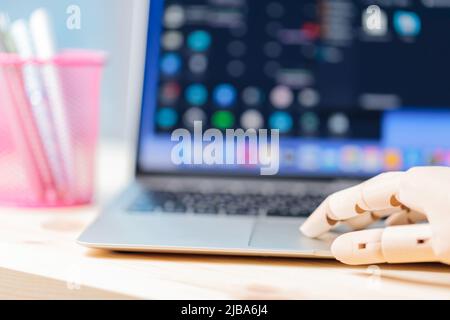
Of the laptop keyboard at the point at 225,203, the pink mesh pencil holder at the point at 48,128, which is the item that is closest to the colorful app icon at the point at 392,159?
the laptop keyboard at the point at 225,203

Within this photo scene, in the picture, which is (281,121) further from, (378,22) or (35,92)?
(35,92)

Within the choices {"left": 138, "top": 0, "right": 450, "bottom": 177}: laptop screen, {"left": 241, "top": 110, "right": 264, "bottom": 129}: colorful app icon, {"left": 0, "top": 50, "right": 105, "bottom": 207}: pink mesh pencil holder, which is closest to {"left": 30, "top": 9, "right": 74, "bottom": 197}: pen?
{"left": 0, "top": 50, "right": 105, "bottom": 207}: pink mesh pencil holder

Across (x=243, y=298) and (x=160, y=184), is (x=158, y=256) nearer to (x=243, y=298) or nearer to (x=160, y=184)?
(x=243, y=298)

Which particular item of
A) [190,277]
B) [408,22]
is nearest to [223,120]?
[408,22]

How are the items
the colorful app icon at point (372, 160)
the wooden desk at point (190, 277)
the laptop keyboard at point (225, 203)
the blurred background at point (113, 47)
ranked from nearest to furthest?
the wooden desk at point (190, 277) → the laptop keyboard at point (225, 203) → the colorful app icon at point (372, 160) → the blurred background at point (113, 47)

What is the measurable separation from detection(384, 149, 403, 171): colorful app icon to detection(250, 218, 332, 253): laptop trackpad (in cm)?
21

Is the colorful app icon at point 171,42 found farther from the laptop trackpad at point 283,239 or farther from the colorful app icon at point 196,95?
the laptop trackpad at point 283,239

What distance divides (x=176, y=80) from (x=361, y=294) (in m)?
0.42

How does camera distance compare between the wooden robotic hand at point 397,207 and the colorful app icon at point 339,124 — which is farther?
the colorful app icon at point 339,124

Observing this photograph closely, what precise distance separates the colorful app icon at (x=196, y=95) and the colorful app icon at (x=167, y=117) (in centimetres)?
2

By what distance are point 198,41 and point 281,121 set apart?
134mm

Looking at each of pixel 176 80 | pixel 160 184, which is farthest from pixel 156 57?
pixel 160 184

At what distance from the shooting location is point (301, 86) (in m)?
0.80

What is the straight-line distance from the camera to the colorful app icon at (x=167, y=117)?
0.80 meters
